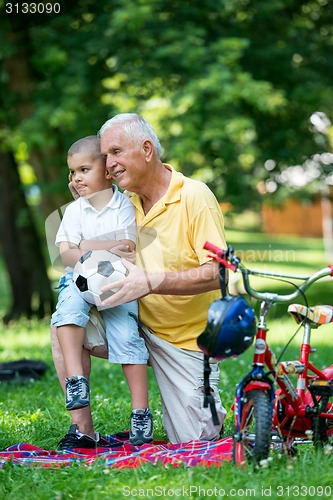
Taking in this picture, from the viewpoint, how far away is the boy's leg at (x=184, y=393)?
459cm

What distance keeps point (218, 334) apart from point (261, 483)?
590 millimetres

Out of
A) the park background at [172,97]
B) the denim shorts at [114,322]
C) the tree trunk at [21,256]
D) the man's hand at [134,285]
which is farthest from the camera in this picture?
the tree trunk at [21,256]

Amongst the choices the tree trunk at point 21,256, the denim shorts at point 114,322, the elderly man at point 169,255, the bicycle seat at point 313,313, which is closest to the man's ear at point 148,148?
the elderly man at point 169,255

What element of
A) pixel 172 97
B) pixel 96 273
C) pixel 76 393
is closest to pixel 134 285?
pixel 96 273

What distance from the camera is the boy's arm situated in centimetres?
459

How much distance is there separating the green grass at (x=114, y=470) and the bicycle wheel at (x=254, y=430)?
7cm

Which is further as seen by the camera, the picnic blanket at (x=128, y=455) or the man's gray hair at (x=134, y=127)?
the man's gray hair at (x=134, y=127)

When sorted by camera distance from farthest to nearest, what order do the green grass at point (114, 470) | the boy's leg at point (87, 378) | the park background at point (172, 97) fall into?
the park background at point (172, 97) < the boy's leg at point (87, 378) < the green grass at point (114, 470)

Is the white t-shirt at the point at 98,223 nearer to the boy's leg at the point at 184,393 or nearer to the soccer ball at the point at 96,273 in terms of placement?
the soccer ball at the point at 96,273

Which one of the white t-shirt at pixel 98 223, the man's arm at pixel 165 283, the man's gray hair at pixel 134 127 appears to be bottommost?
the man's arm at pixel 165 283

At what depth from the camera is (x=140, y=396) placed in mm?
4527

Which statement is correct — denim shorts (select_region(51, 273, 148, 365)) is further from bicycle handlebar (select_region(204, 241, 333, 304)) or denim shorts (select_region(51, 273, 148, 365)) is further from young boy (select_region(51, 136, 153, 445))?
bicycle handlebar (select_region(204, 241, 333, 304))

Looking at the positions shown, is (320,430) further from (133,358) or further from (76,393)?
(76,393)

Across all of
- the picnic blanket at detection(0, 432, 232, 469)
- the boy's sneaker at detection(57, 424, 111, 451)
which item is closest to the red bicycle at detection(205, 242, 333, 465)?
the picnic blanket at detection(0, 432, 232, 469)
